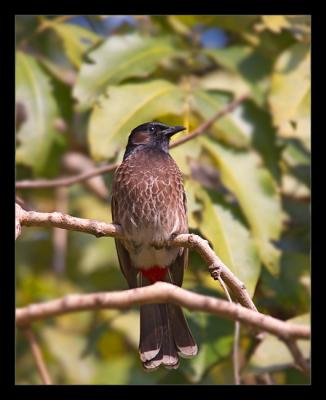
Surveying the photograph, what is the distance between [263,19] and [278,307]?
4.74 feet

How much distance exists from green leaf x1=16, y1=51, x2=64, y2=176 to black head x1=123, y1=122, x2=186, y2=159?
0.69m

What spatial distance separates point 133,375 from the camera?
12.4ft

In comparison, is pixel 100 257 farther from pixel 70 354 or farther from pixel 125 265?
pixel 125 265

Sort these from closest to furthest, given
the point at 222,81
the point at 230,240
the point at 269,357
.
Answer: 1. the point at 230,240
2. the point at 269,357
3. the point at 222,81

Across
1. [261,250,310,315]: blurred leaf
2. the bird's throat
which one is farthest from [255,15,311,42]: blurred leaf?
the bird's throat

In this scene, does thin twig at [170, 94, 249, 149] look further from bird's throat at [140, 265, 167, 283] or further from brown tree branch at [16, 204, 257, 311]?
brown tree branch at [16, 204, 257, 311]

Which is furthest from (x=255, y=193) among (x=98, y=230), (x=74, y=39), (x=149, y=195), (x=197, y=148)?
(x=74, y=39)

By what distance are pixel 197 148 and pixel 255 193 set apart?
0.36m

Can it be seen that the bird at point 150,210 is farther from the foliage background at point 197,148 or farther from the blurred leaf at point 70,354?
the blurred leaf at point 70,354

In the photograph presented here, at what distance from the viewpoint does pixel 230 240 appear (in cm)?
308

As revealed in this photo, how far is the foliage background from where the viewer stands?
129 inches

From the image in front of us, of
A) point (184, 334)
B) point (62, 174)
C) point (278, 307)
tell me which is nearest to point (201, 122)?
point (278, 307)

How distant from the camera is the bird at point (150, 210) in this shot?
3.01 meters
